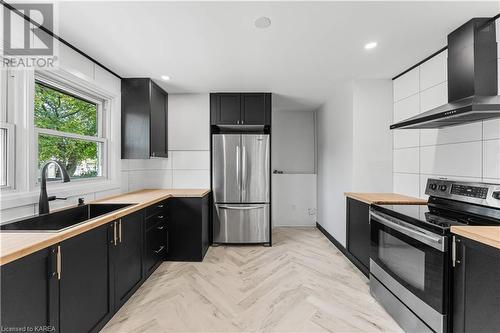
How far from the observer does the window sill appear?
161cm

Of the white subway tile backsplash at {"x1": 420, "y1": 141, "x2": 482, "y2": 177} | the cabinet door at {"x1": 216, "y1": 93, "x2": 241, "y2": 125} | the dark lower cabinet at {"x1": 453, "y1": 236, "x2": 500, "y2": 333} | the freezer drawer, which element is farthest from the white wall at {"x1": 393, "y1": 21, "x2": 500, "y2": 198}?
the cabinet door at {"x1": 216, "y1": 93, "x2": 241, "y2": 125}

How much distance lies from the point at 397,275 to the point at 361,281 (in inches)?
28.6

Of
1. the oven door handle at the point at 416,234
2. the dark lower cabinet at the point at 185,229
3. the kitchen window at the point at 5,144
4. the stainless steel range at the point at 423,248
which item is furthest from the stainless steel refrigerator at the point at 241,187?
the kitchen window at the point at 5,144

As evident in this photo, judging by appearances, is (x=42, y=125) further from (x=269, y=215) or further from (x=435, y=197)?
(x=435, y=197)

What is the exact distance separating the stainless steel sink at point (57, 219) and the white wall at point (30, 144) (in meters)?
0.11

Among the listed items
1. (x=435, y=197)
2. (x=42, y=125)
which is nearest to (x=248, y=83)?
(x=42, y=125)

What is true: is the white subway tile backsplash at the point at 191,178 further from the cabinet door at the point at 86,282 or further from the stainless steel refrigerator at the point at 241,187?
the cabinet door at the point at 86,282

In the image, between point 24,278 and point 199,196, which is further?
point 199,196

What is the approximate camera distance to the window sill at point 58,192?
5.28ft

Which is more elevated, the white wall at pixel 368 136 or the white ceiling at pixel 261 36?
the white ceiling at pixel 261 36

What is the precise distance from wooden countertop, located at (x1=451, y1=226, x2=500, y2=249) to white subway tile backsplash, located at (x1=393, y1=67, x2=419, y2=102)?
1.73 meters

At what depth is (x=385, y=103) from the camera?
293 cm

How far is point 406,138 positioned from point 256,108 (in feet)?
6.41

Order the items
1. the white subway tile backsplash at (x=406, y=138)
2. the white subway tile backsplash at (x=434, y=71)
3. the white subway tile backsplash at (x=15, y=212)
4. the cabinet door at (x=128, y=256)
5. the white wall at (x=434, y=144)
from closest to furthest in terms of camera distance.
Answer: the white subway tile backsplash at (x=15, y=212)
the white wall at (x=434, y=144)
the cabinet door at (x=128, y=256)
the white subway tile backsplash at (x=434, y=71)
the white subway tile backsplash at (x=406, y=138)
